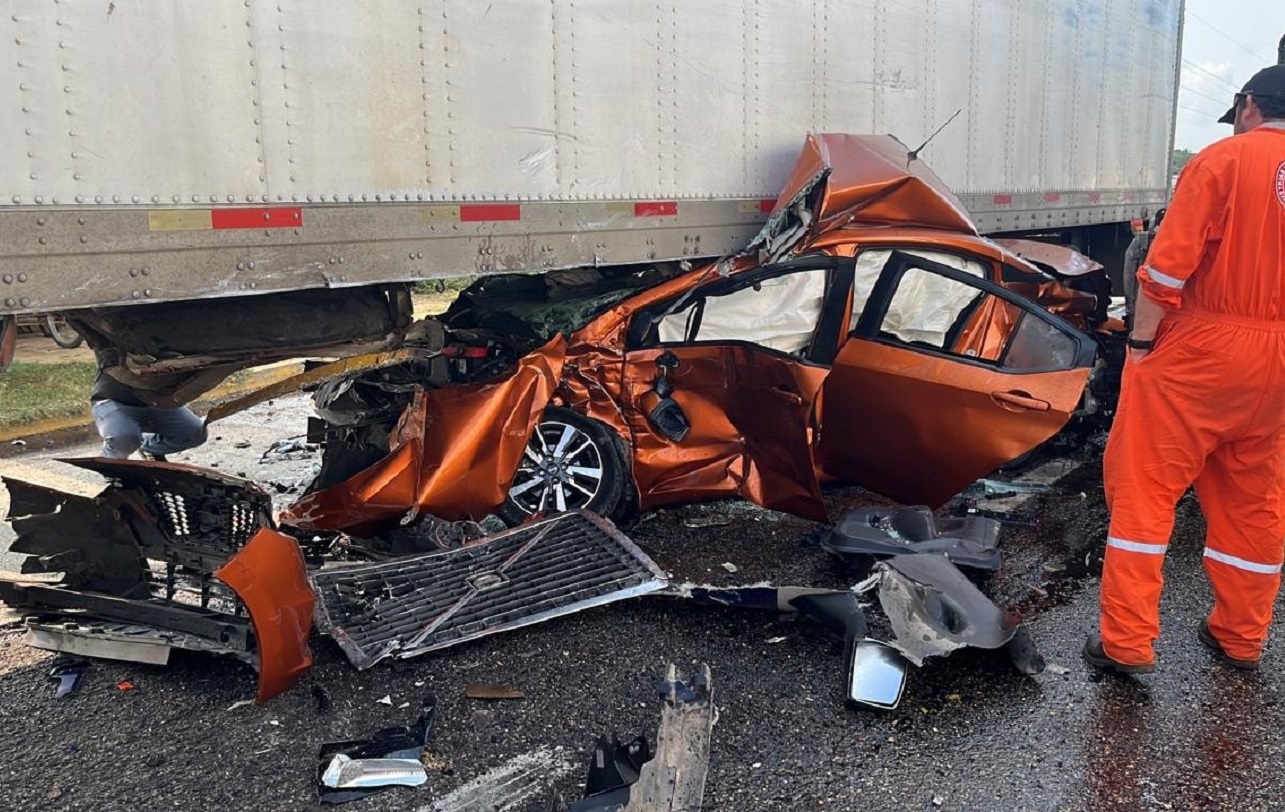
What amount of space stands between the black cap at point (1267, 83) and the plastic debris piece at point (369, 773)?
150 inches

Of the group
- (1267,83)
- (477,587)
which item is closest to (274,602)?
(477,587)

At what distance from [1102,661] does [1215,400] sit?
1040mm

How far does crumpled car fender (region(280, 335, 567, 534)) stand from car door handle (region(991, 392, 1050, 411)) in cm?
220

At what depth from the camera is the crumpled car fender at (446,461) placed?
4.55 m

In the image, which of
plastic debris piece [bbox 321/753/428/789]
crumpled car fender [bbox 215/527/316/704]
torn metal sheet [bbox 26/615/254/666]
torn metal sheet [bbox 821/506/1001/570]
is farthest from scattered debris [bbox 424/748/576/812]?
torn metal sheet [bbox 821/506/1001/570]

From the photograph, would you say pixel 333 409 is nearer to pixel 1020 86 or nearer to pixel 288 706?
pixel 288 706

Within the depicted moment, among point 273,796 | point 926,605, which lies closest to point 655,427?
point 926,605

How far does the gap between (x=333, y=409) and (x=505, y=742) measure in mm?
2432

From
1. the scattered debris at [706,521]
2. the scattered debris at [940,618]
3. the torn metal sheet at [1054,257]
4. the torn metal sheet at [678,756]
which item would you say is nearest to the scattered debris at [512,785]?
the torn metal sheet at [678,756]

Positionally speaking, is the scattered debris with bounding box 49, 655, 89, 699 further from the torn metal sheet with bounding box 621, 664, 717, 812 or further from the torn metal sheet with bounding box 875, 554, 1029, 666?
the torn metal sheet with bounding box 875, 554, 1029, 666

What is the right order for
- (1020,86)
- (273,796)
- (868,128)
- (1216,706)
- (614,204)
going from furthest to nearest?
1. (1020,86)
2. (868,128)
3. (614,204)
4. (1216,706)
5. (273,796)

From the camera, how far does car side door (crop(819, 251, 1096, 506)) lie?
4.80 m

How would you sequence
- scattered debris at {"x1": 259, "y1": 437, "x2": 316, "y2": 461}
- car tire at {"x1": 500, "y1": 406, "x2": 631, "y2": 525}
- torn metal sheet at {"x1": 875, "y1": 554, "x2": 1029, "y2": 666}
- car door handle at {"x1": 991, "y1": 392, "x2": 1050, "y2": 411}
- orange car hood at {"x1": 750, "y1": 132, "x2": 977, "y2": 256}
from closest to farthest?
torn metal sheet at {"x1": 875, "y1": 554, "x2": 1029, "y2": 666} < car door handle at {"x1": 991, "y1": 392, "x2": 1050, "y2": 411} < car tire at {"x1": 500, "y1": 406, "x2": 631, "y2": 525} < orange car hood at {"x1": 750, "y1": 132, "x2": 977, "y2": 256} < scattered debris at {"x1": 259, "y1": 437, "x2": 316, "y2": 461}

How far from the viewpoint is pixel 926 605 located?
11.8 ft
